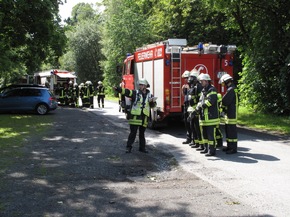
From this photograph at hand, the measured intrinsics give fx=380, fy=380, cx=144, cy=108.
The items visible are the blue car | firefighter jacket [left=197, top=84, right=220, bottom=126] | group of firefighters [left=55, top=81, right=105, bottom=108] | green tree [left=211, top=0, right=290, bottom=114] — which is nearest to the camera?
firefighter jacket [left=197, top=84, right=220, bottom=126]

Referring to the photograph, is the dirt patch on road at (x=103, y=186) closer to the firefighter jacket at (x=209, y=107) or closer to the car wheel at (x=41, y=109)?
the firefighter jacket at (x=209, y=107)

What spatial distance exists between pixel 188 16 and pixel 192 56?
1592 cm

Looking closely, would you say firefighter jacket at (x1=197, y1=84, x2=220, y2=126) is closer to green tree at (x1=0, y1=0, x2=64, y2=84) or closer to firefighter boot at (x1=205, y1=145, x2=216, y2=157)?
firefighter boot at (x1=205, y1=145, x2=216, y2=157)

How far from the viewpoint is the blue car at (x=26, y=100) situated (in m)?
19.0

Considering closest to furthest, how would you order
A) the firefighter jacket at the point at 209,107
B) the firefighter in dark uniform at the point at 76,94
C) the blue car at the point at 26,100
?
the firefighter jacket at the point at 209,107 < the blue car at the point at 26,100 < the firefighter in dark uniform at the point at 76,94

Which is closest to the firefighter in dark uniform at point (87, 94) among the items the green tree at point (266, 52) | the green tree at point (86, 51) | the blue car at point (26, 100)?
the blue car at point (26, 100)

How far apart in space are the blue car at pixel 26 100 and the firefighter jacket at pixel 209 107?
40.2 feet

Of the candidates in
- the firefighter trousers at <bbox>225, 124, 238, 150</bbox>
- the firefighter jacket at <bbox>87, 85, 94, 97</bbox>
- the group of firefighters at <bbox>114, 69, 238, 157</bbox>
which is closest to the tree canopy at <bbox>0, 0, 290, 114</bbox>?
the firefighter jacket at <bbox>87, 85, 94, 97</bbox>

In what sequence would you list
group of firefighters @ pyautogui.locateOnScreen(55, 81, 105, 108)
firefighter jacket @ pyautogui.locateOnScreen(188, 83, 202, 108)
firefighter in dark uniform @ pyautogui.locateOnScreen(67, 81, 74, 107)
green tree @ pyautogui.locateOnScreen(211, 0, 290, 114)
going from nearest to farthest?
1. firefighter jacket @ pyautogui.locateOnScreen(188, 83, 202, 108)
2. green tree @ pyautogui.locateOnScreen(211, 0, 290, 114)
3. group of firefighters @ pyautogui.locateOnScreen(55, 81, 105, 108)
4. firefighter in dark uniform @ pyautogui.locateOnScreen(67, 81, 74, 107)

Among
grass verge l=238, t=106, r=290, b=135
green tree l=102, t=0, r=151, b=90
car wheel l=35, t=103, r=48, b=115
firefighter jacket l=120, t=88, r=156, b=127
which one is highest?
green tree l=102, t=0, r=151, b=90

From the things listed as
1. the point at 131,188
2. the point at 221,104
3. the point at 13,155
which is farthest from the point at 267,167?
the point at 13,155

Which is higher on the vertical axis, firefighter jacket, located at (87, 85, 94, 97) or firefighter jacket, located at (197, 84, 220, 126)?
firefighter jacket, located at (87, 85, 94, 97)

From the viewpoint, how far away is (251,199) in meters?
5.48

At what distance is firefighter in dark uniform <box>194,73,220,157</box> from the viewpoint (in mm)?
8633
